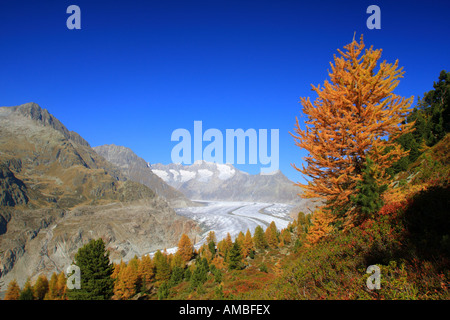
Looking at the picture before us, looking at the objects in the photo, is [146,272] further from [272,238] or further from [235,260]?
[272,238]

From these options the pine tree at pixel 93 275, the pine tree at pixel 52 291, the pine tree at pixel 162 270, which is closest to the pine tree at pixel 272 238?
the pine tree at pixel 162 270

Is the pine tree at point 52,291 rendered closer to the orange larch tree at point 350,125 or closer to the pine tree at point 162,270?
Answer: the pine tree at point 162,270

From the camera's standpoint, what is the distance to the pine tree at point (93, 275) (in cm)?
2753

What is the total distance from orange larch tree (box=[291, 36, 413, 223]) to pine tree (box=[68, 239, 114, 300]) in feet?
96.6

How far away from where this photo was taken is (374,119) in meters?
9.59

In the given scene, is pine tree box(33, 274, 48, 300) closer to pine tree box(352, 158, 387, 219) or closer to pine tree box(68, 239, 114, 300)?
pine tree box(68, 239, 114, 300)

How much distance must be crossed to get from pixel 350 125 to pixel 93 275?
3351 cm

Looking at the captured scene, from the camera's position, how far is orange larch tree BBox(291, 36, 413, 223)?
956cm

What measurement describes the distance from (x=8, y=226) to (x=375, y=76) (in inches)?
9218

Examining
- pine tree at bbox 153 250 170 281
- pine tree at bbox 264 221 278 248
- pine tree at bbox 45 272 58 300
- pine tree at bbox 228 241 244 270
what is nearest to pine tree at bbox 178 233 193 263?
pine tree at bbox 153 250 170 281

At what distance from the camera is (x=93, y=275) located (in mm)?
28031
